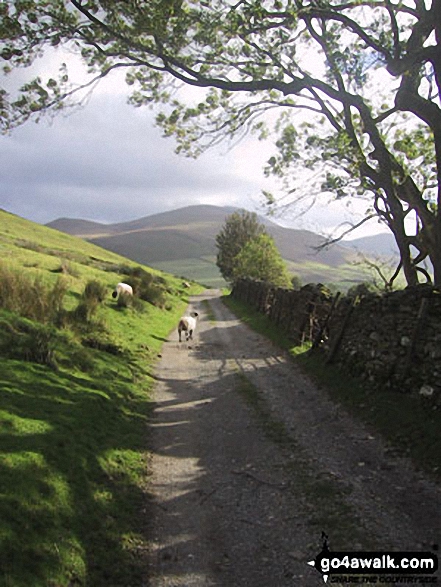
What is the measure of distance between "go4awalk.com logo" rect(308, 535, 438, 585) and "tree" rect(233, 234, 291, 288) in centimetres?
5728

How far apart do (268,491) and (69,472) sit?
9.55 feet

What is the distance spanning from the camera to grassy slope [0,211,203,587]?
4.46 meters

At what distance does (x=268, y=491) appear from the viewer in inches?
249

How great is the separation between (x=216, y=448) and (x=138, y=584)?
3648 millimetres

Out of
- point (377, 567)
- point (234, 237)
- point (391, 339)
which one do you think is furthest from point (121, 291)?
point (234, 237)

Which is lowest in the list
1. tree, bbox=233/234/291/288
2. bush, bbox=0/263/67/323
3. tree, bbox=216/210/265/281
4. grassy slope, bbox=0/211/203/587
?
grassy slope, bbox=0/211/203/587

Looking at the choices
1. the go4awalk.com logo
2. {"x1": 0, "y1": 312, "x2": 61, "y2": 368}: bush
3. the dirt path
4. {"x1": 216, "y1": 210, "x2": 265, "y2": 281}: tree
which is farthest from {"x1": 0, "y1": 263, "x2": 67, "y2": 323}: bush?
{"x1": 216, "y1": 210, "x2": 265, "y2": 281}: tree

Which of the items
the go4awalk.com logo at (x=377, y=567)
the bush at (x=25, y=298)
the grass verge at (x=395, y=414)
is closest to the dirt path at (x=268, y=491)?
the go4awalk.com logo at (x=377, y=567)

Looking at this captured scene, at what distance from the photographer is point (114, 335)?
16.5m

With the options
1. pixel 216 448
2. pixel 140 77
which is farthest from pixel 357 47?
pixel 216 448

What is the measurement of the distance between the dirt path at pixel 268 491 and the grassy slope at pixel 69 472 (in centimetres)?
42

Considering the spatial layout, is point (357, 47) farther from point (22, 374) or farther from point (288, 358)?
point (22, 374)

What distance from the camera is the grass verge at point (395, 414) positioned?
23.3ft

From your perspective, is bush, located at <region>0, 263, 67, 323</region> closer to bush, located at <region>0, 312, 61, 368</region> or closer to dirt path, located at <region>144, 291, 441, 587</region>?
bush, located at <region>0, 312, 61, 368</region>
